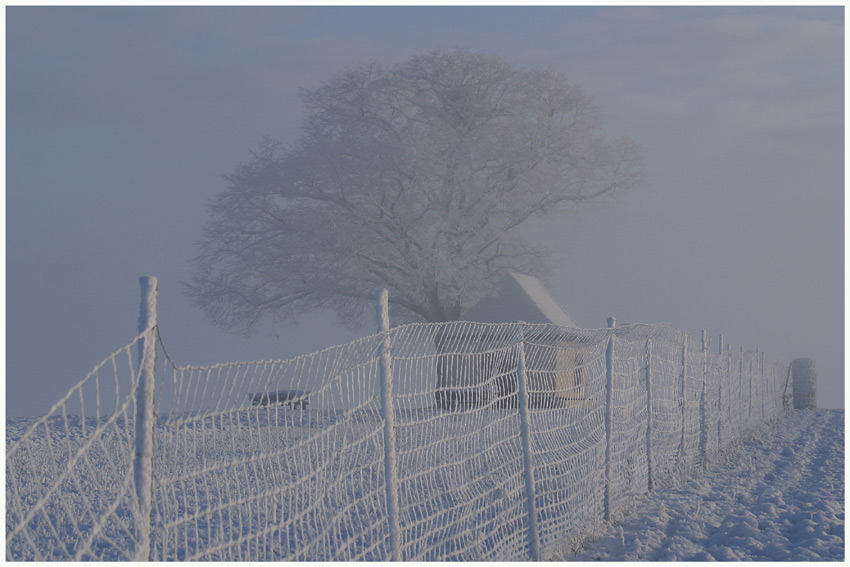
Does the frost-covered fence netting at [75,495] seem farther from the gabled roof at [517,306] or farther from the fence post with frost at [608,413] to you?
the gabled roof at [517,306]

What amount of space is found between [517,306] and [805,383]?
50.4ft

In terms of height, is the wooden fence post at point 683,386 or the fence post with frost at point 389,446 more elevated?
the fence post with frost at point 389,446

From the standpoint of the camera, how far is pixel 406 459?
4.67 meters

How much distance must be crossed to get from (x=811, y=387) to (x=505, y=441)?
24987 mm

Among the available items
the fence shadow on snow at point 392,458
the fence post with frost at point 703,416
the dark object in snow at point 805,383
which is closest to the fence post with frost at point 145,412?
the fence shadow on snow at point 392,458

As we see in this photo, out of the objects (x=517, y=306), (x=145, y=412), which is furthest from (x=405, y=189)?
(x=145, y=412)

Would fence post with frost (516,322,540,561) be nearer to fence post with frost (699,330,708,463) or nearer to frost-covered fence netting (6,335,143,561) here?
frost-covered fence netting (6,335,143,561)

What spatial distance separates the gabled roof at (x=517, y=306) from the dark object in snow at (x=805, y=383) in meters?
13.7

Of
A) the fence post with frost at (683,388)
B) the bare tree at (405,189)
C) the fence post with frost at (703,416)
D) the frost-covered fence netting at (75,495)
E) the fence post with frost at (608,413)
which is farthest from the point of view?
the bare tree at (405,189)

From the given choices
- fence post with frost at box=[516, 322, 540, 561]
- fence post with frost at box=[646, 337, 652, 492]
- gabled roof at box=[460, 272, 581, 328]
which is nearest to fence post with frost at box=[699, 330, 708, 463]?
fence post with frost at box=[646, 337, 652, 492]

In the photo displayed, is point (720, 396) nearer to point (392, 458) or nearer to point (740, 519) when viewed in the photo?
point (740, 519)

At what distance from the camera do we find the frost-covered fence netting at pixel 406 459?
127 inches

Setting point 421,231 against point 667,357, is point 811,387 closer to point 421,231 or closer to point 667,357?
point 421,231

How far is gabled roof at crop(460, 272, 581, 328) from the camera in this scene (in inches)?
640
